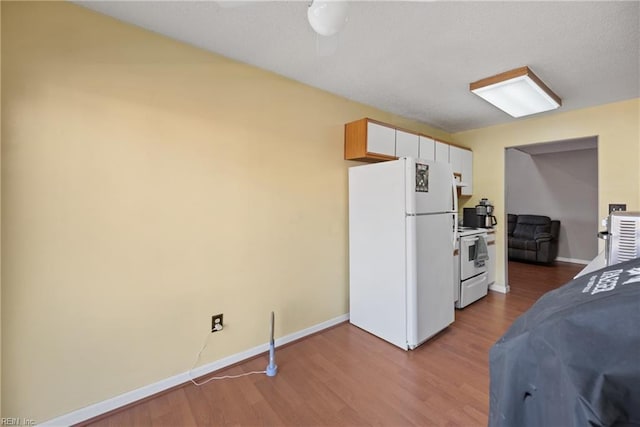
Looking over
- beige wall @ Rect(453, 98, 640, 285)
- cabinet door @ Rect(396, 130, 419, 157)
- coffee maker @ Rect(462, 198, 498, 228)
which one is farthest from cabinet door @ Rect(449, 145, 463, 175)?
cabinet door @ Rect(396, 130, 419, 157)

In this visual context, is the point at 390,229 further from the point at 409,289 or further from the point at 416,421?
the point at 416,421

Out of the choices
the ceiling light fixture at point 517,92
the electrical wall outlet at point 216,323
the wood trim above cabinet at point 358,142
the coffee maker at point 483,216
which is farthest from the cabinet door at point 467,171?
the electrical wall outlet at point 216,323

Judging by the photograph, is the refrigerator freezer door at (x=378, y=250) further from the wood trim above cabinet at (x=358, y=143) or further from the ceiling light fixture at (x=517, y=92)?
the ceiling light fixture at (x=517, y=92)

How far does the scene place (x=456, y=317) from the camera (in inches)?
116

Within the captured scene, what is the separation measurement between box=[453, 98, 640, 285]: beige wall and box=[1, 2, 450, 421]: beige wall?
2847mm

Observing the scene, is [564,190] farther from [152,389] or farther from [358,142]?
[152,389]

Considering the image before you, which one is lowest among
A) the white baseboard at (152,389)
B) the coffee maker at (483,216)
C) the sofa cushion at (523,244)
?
the white baseboard at (152,389)

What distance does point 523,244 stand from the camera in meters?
5.46

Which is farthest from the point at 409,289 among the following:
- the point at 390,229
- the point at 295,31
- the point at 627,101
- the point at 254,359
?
the point at 627,101

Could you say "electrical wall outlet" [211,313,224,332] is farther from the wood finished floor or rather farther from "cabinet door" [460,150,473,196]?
"cabinet door" [460,150,473,196]

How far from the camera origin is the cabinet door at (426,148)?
3211 mm

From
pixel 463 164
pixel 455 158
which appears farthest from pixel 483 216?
pixel 455 158

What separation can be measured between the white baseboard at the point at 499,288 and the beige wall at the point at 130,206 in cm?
283

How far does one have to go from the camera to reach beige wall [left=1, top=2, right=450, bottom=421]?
4.61 feet
